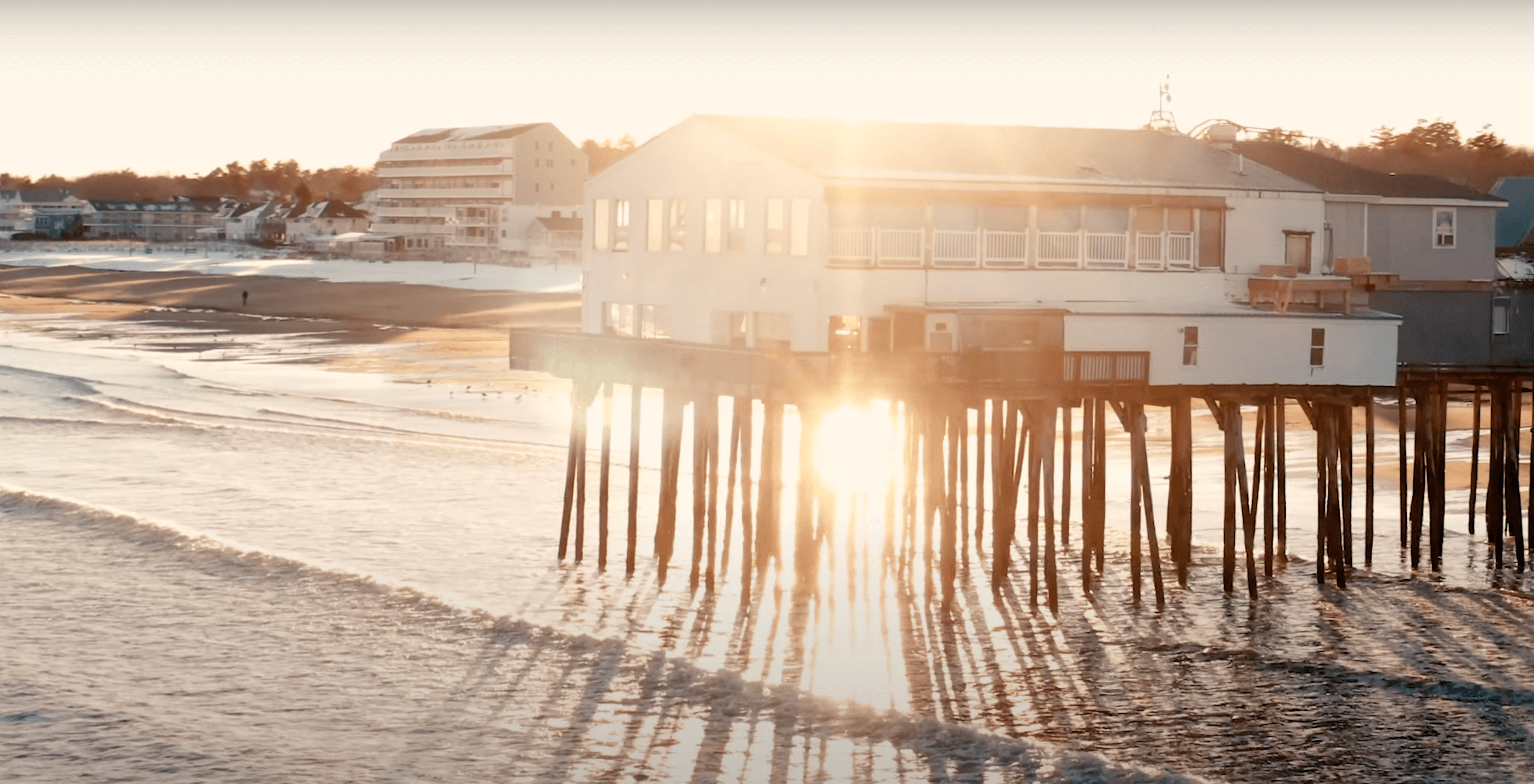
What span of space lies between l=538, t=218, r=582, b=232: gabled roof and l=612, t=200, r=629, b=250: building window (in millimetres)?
132511

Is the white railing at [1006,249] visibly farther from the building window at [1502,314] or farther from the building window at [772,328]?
the building window at [1502,314]

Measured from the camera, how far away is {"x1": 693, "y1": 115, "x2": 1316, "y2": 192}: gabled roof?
31.6m

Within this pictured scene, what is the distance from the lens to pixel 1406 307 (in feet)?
133

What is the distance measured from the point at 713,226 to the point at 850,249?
3770 millimetres

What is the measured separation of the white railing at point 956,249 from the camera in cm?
3066

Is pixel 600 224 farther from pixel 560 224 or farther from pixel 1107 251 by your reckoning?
pixel 560 224

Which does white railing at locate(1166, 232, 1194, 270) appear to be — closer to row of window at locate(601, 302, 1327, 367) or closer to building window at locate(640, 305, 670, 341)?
row of window at locate(601, 302, 1327, 367)

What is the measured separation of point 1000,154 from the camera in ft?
112

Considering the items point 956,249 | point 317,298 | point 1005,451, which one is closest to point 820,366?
point 956,249

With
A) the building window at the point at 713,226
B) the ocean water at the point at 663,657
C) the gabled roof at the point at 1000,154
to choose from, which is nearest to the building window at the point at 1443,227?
the ocean water at the point at 663,657

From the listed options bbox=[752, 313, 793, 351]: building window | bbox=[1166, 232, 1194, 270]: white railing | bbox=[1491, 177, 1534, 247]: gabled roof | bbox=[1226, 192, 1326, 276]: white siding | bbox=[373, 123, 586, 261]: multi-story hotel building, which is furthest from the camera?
bbox=[373, 123, 586, 261]: multi-story hotel building

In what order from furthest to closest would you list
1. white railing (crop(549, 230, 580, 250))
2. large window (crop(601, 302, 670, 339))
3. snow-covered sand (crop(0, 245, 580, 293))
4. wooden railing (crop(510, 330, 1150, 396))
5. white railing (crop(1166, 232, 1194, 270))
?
white railing (crop(549, 230, 580, 250)) → snow-covered sand (crop(0, 245, 580, 293)) → large window (crop(601, 302, 670, 339)) → white railing (crop(1166, 232, 1194, 270)) → wooden railing (crop(510, 330, 1150, 396))

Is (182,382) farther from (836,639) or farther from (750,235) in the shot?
(836,639)

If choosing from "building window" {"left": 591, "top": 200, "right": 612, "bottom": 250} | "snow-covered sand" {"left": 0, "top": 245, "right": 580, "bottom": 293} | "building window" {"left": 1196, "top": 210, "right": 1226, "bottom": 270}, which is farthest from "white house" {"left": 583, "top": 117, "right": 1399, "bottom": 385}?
"snow-covered sand" {"left": 0, "top": 245, "right": 580, "bottom": 293}
